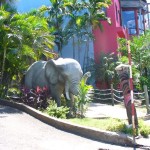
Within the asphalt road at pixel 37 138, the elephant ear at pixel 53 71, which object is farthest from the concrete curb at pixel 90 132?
the elephant ear at pixel 53 71

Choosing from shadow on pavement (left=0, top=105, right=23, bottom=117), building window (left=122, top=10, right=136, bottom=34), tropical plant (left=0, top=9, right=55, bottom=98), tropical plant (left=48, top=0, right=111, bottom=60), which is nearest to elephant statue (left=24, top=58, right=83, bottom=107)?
tropical plant (left=0, top=9, right=55, bottom=98)

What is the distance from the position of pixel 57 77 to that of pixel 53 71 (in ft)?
1.03

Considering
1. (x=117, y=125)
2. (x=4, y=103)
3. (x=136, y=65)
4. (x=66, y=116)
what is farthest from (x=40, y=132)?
(x=136, y=65)

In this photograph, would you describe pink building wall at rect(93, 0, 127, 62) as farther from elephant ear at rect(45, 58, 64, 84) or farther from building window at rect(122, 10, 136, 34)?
elephant ear at rect(45, 58, 64, 84)

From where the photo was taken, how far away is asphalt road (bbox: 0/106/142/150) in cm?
771

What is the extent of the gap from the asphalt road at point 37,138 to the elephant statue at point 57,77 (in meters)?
2.44

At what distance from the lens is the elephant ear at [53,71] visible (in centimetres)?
1339

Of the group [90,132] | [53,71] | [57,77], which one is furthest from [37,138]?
[53,71]

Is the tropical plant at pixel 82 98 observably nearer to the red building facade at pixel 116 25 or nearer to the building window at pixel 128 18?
the red building facade at pixel 116 25

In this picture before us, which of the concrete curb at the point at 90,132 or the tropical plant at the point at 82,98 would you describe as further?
the tropical plant at the point at 82,98

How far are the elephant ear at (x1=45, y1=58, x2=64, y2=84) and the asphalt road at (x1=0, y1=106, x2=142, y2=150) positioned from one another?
2969 mm

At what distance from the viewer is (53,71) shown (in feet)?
45.2

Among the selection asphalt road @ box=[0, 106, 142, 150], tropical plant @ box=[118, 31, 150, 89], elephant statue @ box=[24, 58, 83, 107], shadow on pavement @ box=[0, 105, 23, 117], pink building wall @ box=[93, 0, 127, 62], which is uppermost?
pink building wall @ box=[93, 0, 127, 62]

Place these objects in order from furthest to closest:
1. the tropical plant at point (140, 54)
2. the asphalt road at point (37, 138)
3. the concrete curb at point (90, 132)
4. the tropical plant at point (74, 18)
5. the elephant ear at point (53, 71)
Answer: the tropical plant at point (74, 18), the tropical plant at point (140, 54), the elephant ear at point (53, 71), the concrete curb at point (90, 132), the asphalt road at point (37, 138)
